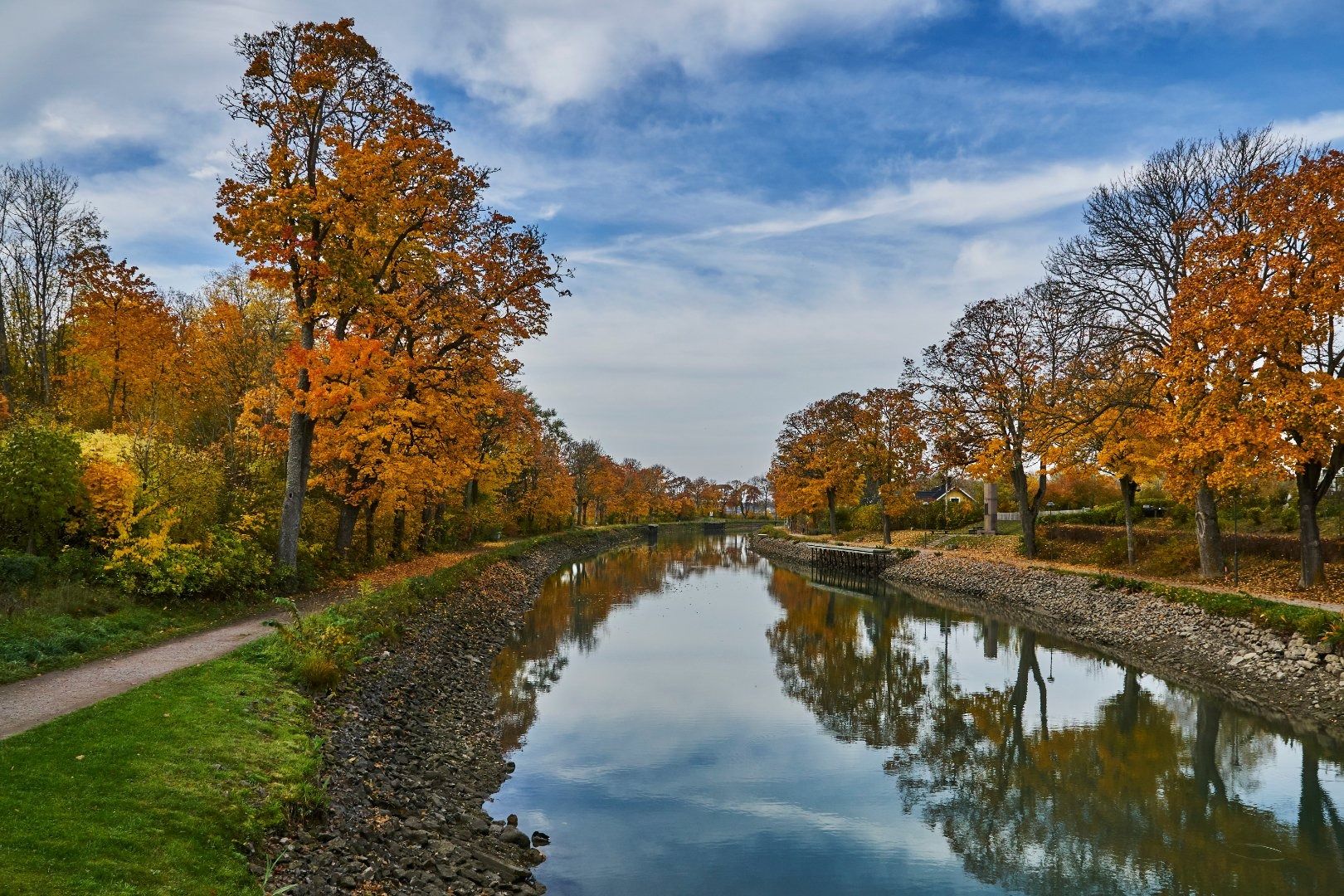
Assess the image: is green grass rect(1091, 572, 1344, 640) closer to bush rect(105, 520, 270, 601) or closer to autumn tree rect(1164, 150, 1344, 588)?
autumn tree rect(1164, 150, 1344, 588)

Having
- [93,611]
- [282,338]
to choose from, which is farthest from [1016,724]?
[282,338]

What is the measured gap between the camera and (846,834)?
10.4 m

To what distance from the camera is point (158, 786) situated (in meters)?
6.66

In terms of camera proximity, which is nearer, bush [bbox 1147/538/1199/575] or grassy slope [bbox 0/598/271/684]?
grassy slope [bbox 0/598/271/684]

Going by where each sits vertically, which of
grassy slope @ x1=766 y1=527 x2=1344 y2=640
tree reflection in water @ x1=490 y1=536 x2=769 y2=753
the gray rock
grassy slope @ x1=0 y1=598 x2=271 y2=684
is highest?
grassy slope @ x1=0 y1=598 x2=271 y2=684

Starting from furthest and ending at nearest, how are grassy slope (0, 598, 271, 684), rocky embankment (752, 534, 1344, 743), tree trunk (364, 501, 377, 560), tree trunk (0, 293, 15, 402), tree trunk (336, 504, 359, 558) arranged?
tree trunk (0, 293, 15, 402) < tree trunk (364, 501, 377, 560) < tree trunk (336, 504, 359, 558) < rocky embankment (752, 534, 1344, 743) < grassy slope (0, 598, 271, 684)

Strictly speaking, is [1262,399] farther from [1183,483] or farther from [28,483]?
[28,483]

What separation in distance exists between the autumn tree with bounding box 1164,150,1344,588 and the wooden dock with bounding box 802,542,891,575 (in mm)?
23929

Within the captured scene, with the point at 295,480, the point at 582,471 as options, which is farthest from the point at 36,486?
the point at 582,471

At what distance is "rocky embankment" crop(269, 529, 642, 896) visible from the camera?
22.9 ft

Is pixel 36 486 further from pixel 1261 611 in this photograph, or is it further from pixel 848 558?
pixel 848 558

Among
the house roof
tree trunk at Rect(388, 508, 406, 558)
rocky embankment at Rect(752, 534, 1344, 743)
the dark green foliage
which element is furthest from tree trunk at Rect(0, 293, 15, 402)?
the house roof

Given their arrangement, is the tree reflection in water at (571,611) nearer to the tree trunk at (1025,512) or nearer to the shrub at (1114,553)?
the tree trunk at (1025,512)

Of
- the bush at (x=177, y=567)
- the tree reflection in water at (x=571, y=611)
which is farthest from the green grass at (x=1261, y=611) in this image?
the bush at (x=177, y=567)
